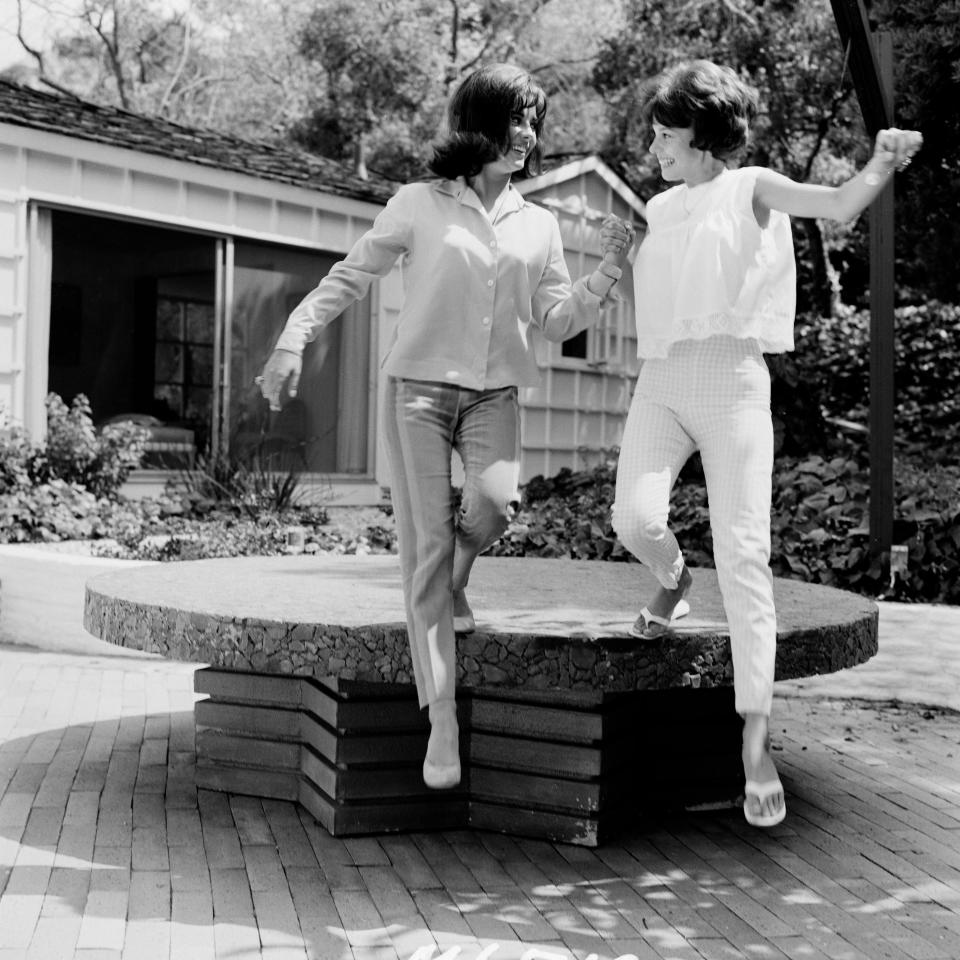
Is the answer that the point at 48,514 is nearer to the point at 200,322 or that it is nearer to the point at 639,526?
the point at 200,322

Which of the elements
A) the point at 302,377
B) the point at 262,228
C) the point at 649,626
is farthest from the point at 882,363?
the point at 262,228

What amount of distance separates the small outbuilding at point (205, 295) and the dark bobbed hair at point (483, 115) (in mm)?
7367

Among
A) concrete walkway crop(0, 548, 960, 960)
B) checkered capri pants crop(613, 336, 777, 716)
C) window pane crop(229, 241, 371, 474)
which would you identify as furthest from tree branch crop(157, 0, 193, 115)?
checkered capri pants crop(613, 336, 777, 716)

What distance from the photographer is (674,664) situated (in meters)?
3.68

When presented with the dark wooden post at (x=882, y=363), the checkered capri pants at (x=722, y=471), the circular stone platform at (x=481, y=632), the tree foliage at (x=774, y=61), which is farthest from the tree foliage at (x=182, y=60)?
the checkered capri pants at (x=722, y=471)

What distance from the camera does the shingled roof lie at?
1074 cm

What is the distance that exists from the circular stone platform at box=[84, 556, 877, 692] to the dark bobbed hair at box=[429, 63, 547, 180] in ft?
4.42

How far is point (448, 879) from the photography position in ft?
11.8

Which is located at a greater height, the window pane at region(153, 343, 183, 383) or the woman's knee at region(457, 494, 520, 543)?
the window pane at region(153, 343, 183, 383)

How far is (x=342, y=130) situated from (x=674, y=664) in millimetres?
22906

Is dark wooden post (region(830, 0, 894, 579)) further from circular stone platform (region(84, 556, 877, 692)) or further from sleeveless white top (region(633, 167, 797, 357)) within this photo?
sleeveless white top (region(633, 167, 797, 357))

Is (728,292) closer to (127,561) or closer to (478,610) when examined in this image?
(478,610)

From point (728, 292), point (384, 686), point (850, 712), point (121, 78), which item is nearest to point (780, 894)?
point (384, 686)

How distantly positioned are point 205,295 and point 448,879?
10.5 metres
